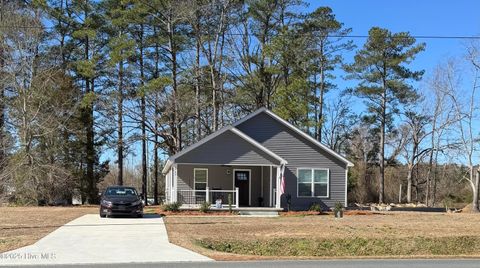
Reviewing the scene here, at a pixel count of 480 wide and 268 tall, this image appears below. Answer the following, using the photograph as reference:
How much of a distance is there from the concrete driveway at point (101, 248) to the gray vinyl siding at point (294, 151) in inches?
526

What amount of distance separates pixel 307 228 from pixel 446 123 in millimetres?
38358

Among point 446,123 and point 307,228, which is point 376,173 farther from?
point 307,228

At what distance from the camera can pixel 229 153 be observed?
29688 millimetres

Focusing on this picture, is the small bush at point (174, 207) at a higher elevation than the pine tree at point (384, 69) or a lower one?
lower

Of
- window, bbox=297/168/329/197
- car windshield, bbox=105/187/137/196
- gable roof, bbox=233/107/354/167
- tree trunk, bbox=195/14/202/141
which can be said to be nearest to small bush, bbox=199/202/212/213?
car windshield, bbox=105/187/137/196

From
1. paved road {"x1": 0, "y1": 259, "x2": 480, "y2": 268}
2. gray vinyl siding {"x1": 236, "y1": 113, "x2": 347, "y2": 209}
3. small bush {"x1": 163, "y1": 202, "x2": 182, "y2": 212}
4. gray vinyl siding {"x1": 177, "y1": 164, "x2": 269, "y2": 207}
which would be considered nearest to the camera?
paved road {"x1": 0, "y1": 259, "x2": 480, "y2": 268}

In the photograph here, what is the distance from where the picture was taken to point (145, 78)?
4512cm

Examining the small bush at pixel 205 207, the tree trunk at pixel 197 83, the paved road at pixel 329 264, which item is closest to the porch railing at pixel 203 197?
the small bush at pixel 205 207

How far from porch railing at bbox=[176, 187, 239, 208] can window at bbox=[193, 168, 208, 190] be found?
52 centimetres

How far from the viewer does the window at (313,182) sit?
104ft

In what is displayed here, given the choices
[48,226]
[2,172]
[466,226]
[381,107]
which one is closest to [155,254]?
[48,226]

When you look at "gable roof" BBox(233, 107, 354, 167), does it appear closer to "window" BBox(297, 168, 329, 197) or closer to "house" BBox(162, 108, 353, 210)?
"house" BBox(162, 108, 353, 210)

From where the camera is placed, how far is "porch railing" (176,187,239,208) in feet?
96.9

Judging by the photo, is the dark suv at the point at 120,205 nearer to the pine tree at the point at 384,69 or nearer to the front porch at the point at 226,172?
the front porch at the point at 226,172
